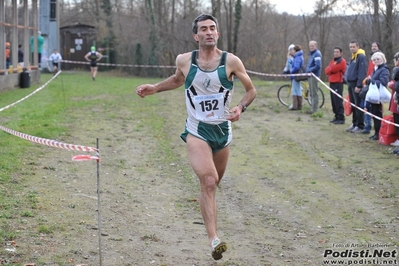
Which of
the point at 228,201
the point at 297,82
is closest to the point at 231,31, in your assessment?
the point at 297,82

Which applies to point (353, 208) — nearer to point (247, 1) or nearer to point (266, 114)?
point (266, 114)

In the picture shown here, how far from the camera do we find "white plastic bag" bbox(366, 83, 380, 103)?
13.3 m

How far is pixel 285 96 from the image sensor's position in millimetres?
22312

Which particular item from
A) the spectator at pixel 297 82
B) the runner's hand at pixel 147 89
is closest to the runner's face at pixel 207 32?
the runner's hand at pixel 147 89

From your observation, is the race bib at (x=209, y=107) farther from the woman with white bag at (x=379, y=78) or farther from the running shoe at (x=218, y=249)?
the woman with white bag at (x=379, y=78)

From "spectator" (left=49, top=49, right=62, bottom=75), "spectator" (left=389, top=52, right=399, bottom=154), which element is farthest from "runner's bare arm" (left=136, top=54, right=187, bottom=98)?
"spectator" (left=49, top=49, right=62, bottom=75)

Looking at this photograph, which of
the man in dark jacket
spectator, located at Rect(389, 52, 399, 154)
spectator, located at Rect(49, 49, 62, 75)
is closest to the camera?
spectator, located at Rect(389, 52, 399, 154)

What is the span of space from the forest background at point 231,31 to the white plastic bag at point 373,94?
14947 millimetres

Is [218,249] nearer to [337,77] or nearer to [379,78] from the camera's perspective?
[379,78]

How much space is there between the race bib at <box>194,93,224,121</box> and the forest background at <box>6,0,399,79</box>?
887 inches

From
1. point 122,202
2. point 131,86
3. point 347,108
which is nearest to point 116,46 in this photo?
point 131,86

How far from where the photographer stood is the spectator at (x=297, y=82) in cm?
1905

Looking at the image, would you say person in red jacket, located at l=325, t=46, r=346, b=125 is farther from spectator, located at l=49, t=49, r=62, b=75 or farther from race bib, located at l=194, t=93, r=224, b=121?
spectator, located at l=49, t=49, r=62, b=75

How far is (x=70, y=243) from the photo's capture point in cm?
662
